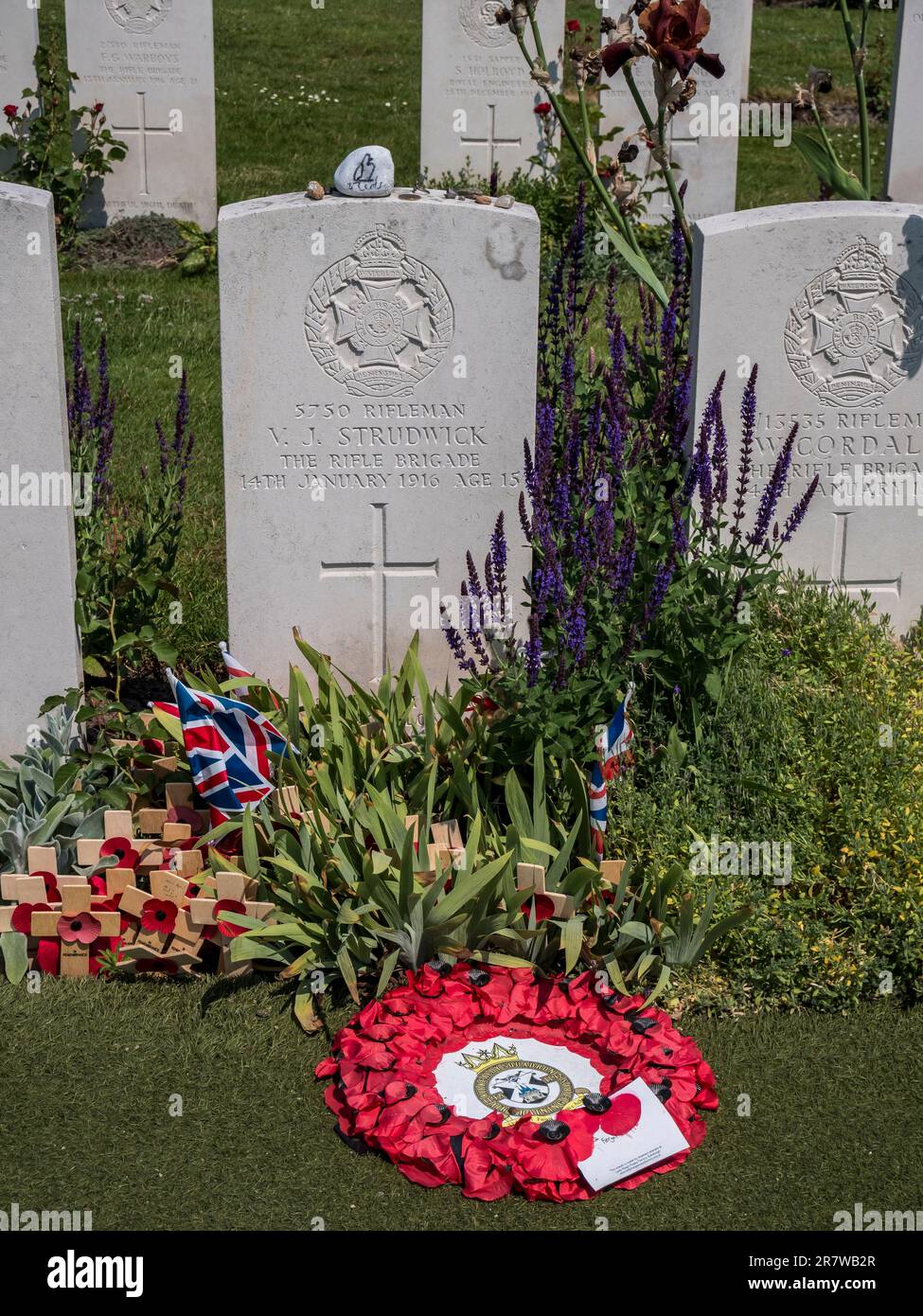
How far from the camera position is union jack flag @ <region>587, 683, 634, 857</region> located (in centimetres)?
397

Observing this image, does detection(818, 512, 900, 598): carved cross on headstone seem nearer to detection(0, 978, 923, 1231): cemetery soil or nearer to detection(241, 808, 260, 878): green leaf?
detection(0, 978, 923, 1231): cemetery soil

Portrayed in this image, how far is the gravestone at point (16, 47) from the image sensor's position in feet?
31.3

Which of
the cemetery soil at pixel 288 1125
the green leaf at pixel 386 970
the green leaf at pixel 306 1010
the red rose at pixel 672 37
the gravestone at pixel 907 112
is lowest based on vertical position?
the cemetery soil at pixel 288 1125

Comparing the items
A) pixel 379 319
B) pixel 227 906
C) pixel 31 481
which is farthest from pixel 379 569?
pixel 227 906

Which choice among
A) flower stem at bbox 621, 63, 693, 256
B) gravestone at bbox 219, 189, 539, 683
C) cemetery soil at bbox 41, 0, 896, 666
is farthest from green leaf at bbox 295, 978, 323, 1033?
flower stem at bbox 621, 63, 693, 256

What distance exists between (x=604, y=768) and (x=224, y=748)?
1.06m

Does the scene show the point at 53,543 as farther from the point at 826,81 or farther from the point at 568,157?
the point at 568,157

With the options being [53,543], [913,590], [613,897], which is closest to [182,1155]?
[613,897]

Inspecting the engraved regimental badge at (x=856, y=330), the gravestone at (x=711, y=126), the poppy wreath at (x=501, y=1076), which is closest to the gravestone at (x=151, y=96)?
the gravestone at (x=711, y=126)

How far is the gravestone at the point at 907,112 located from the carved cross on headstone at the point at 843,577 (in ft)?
14.1

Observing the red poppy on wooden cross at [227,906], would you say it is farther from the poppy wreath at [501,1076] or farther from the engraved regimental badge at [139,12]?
the engraved regimental badge at [139,12]

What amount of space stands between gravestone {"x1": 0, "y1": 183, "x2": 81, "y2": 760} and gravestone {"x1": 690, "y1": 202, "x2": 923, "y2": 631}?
2007 mm

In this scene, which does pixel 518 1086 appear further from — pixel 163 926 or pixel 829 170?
pixel 829 170

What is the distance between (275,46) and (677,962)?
14411mm
